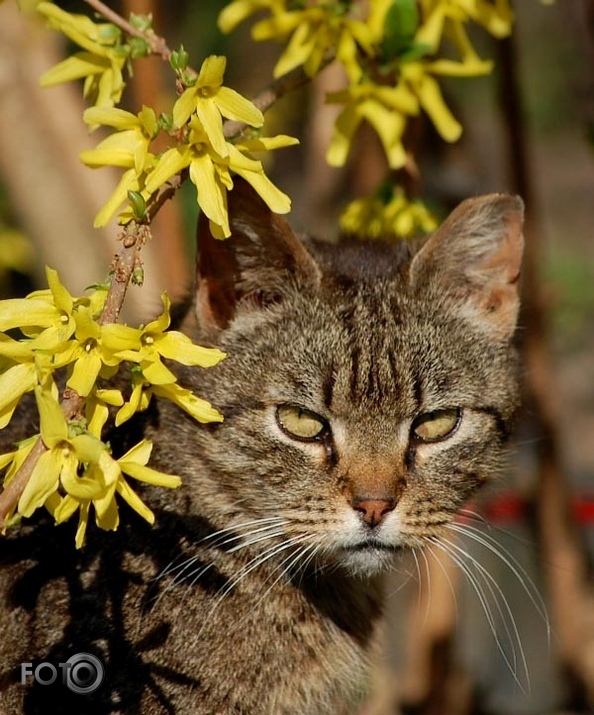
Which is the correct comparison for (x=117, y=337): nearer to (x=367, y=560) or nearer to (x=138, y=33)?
(x=138, y=33)

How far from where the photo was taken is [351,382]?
8.09 ft

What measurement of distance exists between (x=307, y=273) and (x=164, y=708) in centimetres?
99

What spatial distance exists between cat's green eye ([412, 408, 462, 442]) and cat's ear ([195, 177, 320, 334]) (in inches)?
15.6

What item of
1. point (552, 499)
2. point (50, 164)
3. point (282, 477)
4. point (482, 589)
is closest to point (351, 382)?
point (282, 477)

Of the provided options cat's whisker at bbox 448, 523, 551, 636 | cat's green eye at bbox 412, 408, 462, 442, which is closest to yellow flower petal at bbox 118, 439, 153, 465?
cat's green eye at bbox 412, 408, 462, 442

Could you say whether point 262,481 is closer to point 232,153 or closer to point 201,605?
point 201,605

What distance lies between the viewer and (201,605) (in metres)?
2.53

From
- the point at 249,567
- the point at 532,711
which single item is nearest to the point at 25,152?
the point at 249,567

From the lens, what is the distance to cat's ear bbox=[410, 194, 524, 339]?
261 cm

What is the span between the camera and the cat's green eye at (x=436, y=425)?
2.50 m

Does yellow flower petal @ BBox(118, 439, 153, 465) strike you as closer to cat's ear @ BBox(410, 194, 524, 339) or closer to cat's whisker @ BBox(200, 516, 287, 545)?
cat's whisker @ BBox(200, 516, 287, 545)

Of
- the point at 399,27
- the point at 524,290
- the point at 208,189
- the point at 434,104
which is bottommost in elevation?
the point at 208,189

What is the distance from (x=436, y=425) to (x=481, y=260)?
0.44 meters

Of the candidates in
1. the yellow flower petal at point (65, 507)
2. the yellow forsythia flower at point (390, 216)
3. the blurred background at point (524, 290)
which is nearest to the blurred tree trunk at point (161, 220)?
the blurred background at point (524, 290)
